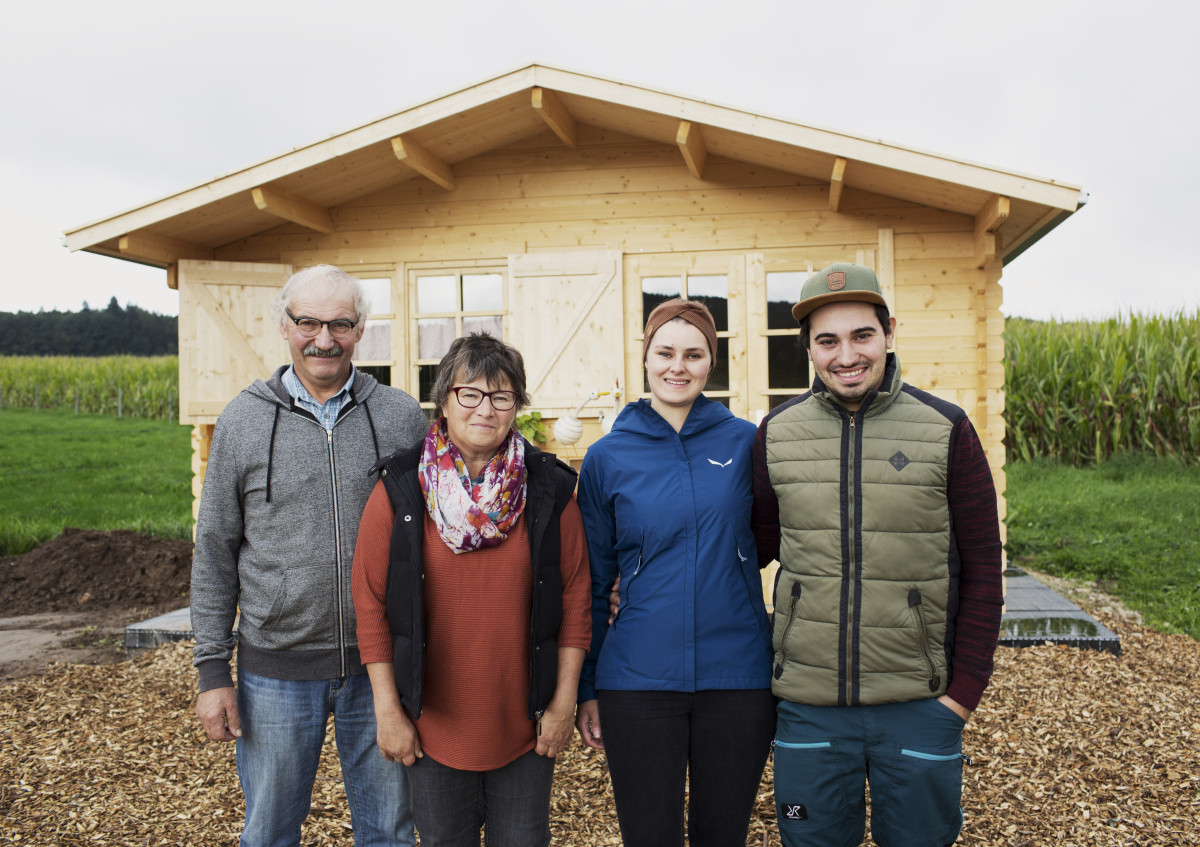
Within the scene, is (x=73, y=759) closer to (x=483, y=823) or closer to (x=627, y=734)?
(x=483, y=823)

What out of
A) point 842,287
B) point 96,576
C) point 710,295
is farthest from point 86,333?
point 842,287

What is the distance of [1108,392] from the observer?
41.5ft

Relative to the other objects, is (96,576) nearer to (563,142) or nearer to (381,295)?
(381,295)

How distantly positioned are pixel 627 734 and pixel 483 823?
47 cm

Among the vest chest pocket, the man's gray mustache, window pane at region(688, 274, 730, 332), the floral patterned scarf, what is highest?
window pane at region(688, 274, 730, 332)

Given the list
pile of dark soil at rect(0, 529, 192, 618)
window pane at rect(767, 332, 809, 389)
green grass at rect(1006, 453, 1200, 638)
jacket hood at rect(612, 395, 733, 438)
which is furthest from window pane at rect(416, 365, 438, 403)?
green grass at rect(1006, 453, 1200, 638)

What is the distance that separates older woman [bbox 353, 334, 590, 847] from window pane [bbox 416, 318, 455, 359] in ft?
13.7

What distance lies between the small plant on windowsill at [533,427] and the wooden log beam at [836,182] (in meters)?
2.49

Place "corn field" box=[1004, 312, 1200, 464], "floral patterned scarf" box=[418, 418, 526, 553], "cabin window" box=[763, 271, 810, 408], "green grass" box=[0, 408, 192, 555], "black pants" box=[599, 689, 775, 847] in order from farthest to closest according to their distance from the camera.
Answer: "corn field" box=[1004, 312, 1200, 464] < "green grass" box=[0, 408, 192, 555] < "cabin window" box=[763, 271, 810, 408] < "black pants" box=[599, 689, 775, 847] < "floral patterned scarf" box=[418, 418, 526, 553]

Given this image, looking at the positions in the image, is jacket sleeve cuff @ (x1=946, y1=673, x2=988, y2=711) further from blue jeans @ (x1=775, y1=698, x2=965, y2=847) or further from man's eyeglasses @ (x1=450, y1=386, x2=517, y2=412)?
man's eyeglasses @ (x1=450, y1=386, x2=517, y2=412)

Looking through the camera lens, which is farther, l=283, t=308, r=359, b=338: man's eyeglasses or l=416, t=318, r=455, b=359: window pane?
l=416, t=318, r=455, b=359: window pane

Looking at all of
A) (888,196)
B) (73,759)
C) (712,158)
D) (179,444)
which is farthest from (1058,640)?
(179,444)

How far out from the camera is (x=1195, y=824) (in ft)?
10.4

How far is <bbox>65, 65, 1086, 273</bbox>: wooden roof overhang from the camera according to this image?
4.90m
